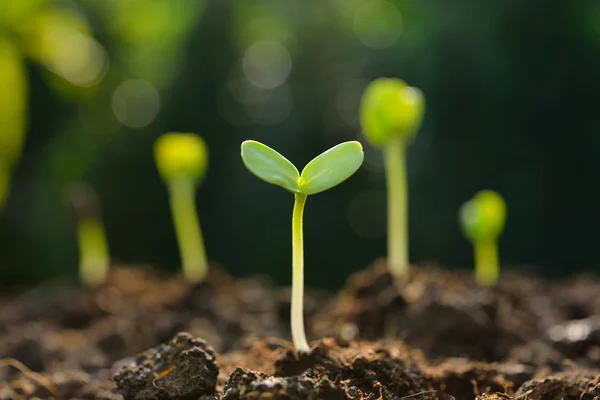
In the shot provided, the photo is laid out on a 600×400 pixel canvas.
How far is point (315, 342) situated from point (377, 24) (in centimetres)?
188

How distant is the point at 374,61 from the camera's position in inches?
92.2

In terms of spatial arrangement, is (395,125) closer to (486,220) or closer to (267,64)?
(486,220)

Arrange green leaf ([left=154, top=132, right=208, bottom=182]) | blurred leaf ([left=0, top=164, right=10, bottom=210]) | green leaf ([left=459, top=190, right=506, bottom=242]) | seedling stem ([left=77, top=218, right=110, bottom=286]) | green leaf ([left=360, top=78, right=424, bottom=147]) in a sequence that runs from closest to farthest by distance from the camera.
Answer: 1. green leaf ([left=360, top=78, right=424, bottom=147])
2. green leaf ([left=459, top=190, right=506, bottom=242])
3. green leaf ([left=154, top=132, right=208, bottom=182])
4. seedling stem ([left=77, top=218, right=110, bottom=286])
5. blurred leaf ([left=0, top=164, right=10, bottom=210])

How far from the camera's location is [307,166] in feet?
2.15

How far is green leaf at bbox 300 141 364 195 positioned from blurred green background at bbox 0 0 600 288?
5.36 feet

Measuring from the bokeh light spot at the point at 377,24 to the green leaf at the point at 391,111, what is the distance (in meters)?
1.21

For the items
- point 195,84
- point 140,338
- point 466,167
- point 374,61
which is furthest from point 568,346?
point 195,84

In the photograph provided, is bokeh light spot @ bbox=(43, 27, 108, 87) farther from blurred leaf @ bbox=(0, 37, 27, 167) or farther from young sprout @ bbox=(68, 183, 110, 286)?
A: young sprout @ bbox=(68, 183, 110, 286)

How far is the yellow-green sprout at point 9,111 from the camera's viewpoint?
2.58m

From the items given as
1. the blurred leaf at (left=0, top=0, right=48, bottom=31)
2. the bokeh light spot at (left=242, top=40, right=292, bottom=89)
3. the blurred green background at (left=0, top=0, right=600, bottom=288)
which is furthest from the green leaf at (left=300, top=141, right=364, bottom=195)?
the blurred leaf at (left=0, top=0, right=48, bottom=31)

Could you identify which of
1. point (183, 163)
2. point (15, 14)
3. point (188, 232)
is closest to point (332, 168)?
point (183, 163)

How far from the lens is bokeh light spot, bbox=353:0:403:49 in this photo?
235 centimetres

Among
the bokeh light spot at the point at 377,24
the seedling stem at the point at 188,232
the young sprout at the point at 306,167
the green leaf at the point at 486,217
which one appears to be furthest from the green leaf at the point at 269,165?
the bokeh light spot at the point at 377,24

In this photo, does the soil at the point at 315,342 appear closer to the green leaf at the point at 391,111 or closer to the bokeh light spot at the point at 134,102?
the green leaf at the point at 391,111
